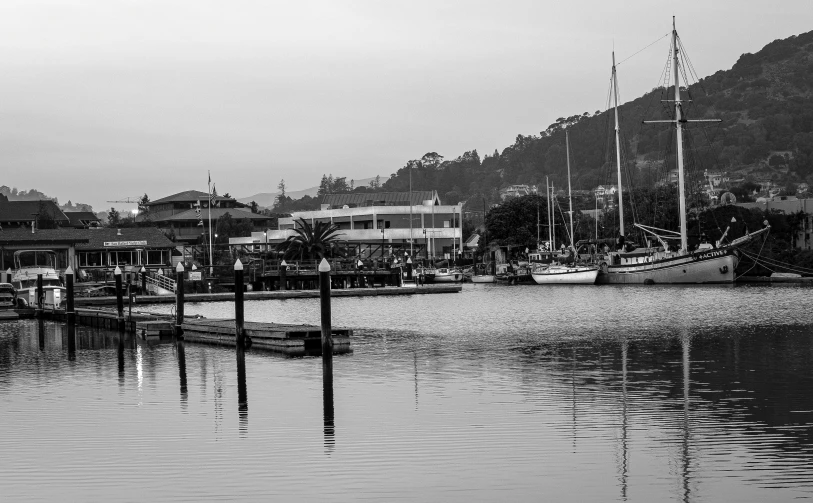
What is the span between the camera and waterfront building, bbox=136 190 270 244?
14538 centimetres

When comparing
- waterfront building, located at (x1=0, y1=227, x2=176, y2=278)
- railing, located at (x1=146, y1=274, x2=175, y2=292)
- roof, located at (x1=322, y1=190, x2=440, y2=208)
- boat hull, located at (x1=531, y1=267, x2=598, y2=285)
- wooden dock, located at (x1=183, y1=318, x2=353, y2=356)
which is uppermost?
roof, located at (x1=322, y1=190, x2=440, y2=208)

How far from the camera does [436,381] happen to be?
85.6 ft

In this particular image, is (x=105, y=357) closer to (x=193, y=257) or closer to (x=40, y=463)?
(x=40, y=463)

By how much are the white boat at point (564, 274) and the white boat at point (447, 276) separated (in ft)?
27.3

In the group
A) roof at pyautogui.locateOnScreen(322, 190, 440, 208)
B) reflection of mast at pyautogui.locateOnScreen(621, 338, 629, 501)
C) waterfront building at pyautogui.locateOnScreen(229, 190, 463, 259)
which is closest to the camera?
reflection of mast at pyautogui.locateOnScreen(621, 338, 629, 501)

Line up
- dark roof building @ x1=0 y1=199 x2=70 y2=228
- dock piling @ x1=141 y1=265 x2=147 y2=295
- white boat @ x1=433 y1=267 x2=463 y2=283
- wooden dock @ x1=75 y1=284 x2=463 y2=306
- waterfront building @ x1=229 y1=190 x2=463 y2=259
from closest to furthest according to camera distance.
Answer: wooden dock @ x1=75 y1=284 x2=463 y2=306 < dock piling @ x1=141 y1=265 x2=147 y2=295 < white boat @ x1=433 y1=267 x2=463 y2=283 < dark roof building @ x1=0 y1=199 x2=70 y2=228 < waterfront building @ x1=229 y1=190 x2=463 y2=259

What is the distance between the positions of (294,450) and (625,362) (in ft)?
48.9

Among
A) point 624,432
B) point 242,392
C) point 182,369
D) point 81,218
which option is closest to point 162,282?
point 182,369

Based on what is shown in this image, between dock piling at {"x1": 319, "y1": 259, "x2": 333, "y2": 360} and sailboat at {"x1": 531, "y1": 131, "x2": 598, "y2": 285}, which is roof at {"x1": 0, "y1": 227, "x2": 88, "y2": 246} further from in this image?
dock piling at {"x1": 319, "y1": 259, "x2": 333, "y2": 360}

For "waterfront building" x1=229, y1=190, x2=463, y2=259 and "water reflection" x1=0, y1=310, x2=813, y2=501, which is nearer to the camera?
"water reflection" x1=0, y1=310, x2=813, y2=501

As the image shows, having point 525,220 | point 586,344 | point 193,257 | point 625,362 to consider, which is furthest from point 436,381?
point 525,220

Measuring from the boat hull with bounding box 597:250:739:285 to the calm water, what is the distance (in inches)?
2069

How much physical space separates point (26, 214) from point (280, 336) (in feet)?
338

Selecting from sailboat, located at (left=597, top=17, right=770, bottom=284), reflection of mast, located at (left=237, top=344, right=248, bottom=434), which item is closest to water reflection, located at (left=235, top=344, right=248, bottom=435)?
reflection of mast, located at (left=237, top=344, right=248, bottom=434)
